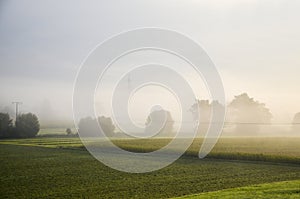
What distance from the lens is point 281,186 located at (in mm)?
28875

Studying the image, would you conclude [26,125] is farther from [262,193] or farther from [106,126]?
[262,193]

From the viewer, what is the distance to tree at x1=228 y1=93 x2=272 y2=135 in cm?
16288

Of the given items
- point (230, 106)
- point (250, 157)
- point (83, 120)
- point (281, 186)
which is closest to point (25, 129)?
point (83, 120)

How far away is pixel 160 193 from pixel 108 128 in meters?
134

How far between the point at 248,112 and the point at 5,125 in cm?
9655

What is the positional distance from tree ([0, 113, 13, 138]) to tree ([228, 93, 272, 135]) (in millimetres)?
84960

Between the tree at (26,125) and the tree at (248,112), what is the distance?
252ft

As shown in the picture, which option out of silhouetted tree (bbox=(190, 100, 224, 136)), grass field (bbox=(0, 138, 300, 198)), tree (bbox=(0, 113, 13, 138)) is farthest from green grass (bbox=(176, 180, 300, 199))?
tree (bbox=(0, 113, 13, 138))

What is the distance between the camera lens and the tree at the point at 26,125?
5704 inches

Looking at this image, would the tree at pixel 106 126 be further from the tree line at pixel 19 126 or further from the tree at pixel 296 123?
the tree at pixel 296 123

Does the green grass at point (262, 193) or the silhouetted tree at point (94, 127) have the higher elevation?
the silhouetted tree at point (94, 127)

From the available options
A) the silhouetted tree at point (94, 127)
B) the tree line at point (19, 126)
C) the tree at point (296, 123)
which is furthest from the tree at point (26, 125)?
the tree at point (296, 123)

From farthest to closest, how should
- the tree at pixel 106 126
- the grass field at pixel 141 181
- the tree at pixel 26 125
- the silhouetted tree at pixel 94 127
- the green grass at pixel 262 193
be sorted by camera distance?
the silhouetted tree at pixel 94 127, the tree at pixel 106 126, the tree at pixel 26 125, the grass field at pixel 141 181, the green grass at pixel 262 193

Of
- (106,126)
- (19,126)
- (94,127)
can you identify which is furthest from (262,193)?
(94,127)
